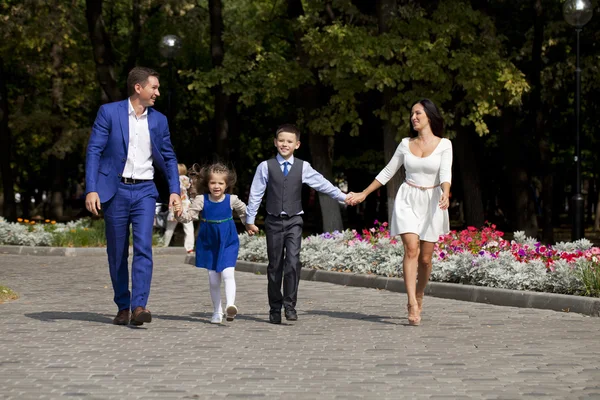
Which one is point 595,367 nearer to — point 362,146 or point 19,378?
point 19,378

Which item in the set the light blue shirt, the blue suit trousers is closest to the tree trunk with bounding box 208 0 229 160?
the light blue shirt

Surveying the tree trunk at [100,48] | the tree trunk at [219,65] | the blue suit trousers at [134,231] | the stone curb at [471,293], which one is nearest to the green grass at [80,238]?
the stone curb at [471,293]

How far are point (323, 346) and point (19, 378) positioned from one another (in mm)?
2537

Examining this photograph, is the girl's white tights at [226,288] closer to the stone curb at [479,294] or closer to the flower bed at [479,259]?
the stone curb at [479,294]

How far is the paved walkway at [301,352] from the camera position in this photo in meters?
7.14

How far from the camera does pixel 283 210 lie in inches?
424

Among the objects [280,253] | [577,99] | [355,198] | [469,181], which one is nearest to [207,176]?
[280,253]

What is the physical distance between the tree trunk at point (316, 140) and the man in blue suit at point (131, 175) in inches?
706

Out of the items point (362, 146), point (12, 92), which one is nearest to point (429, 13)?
point (362, 146)

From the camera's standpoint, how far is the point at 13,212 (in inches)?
1569

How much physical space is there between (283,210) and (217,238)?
64 cm

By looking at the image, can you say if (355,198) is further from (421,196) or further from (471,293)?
(471,293)

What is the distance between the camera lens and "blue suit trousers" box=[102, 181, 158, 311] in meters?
10.2

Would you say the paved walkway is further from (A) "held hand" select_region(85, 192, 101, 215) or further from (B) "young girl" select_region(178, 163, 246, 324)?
(A) "held hand" select_region(85, 192, 101, 215)
